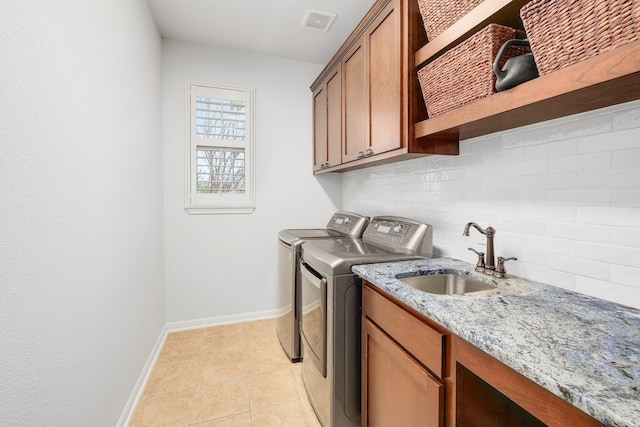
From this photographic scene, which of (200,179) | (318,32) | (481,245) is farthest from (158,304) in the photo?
(318,32)

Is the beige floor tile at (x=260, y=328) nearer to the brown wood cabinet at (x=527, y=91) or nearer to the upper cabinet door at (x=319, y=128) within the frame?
the upper cabinet door at (x=319, y=128)

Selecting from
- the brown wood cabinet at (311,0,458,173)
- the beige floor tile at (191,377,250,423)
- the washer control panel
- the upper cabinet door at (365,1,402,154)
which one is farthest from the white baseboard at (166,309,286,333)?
the upper cabinet door at (365,1,402,154)

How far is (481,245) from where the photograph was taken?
4.86ft

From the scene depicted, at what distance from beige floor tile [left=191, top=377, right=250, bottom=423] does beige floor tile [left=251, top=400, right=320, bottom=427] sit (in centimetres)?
11

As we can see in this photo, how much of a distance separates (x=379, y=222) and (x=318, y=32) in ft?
5.72

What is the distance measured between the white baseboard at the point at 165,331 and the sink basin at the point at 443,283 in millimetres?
1277

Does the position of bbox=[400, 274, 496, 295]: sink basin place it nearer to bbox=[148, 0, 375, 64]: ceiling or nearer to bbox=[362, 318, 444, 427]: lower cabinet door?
bbox=[362, 318, 444, 427]: lower cabinet door

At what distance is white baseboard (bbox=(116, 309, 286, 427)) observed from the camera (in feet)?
5.30

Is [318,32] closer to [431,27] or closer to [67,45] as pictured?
[431,27]

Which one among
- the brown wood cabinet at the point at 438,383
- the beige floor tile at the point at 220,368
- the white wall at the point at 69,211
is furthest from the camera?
the beige floor tile at the point at 220,368

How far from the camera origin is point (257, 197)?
288 cm

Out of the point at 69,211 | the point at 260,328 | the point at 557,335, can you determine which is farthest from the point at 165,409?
the point at 557,335

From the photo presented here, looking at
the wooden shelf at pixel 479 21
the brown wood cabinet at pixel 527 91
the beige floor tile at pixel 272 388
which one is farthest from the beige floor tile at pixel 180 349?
the wooden shelf at pixel 479 21

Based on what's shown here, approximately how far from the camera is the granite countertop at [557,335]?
1.68 feet
